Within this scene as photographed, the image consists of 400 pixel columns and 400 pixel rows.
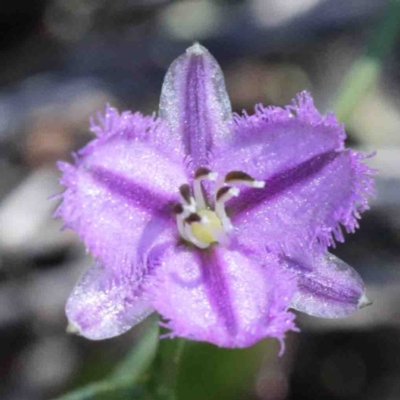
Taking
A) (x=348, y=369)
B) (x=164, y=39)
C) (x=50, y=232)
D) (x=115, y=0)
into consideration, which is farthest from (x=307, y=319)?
(x=115, y=0)

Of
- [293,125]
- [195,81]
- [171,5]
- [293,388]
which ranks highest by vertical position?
[171,5]

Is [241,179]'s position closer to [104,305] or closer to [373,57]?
[104,305]

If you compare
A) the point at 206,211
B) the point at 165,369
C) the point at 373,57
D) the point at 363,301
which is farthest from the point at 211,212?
the point at 373,57

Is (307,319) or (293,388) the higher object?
(307,319)

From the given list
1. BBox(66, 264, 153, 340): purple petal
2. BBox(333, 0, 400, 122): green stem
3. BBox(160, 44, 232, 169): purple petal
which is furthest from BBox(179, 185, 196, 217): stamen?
BBox(333, 0, 400, 122): green stem

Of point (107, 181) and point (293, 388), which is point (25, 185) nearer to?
point (293, 388)
